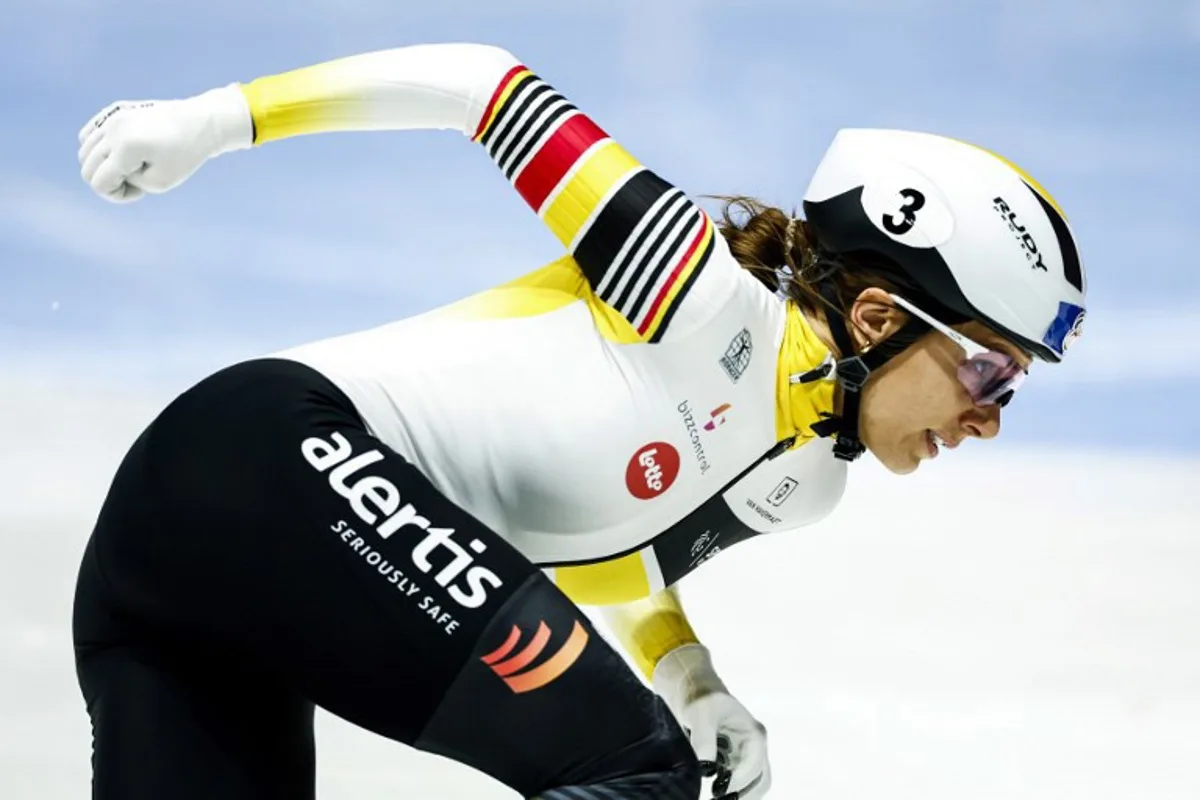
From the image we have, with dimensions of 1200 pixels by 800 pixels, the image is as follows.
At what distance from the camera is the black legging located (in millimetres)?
1556

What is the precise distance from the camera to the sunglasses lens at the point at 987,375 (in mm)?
2139

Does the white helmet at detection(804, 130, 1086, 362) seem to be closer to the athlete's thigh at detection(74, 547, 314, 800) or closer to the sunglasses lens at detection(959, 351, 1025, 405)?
the sunglasses lens at detection(959, 351, 1025, 405)

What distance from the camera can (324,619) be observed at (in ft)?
5.24

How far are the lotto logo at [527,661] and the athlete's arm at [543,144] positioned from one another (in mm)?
499

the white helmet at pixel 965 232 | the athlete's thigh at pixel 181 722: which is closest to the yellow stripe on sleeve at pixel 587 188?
the white helmet at pixel 965 232

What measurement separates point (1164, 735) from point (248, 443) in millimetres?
2589

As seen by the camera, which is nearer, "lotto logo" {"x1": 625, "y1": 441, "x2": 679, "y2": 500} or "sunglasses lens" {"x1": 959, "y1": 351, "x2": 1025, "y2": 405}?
"lotto logo" {"x1": 625, "y1": 441, "x2": 679, "y2": 500}

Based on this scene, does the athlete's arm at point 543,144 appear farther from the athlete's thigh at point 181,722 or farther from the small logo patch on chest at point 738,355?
the athlete's thigh at point 181,722

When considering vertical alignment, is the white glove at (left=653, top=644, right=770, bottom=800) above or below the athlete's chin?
below

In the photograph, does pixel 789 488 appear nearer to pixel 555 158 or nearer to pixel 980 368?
pixel 980 368


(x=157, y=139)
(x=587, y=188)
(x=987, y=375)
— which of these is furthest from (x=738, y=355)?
(x=157, y=139)

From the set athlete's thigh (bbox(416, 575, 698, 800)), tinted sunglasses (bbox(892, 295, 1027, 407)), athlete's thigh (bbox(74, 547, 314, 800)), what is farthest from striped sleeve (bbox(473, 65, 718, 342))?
athlete's thigh (bbox(74, 547, 314, 800))

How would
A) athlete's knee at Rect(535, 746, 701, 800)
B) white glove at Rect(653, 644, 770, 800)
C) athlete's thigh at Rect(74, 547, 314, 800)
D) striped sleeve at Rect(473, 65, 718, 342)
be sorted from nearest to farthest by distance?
1. athlete's knee at Rect(535, 746, 701, 800)
2. athlete's thigh at Rect(74, 547, 314, 800)
3. striped sleeve at Rect(473, 65, 718, 342)
4. white glove at Rect(653, 644, 770, 800)

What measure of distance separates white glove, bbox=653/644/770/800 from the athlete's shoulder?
287 mm
